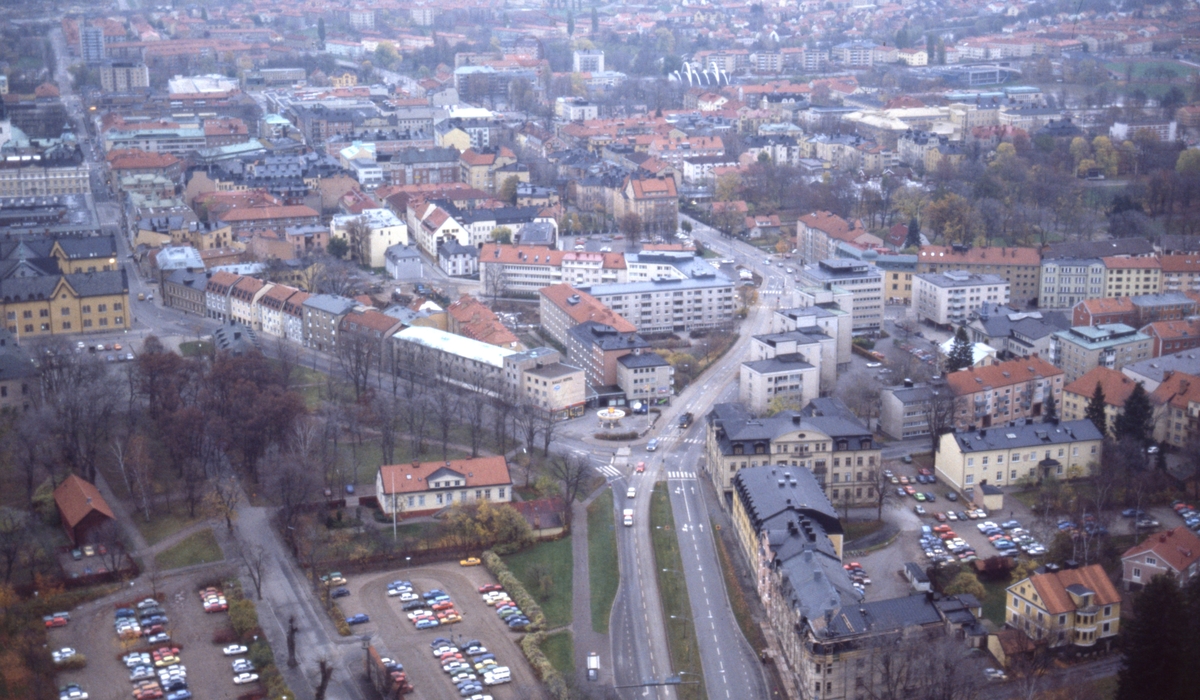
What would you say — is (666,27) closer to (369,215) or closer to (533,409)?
(369,215)

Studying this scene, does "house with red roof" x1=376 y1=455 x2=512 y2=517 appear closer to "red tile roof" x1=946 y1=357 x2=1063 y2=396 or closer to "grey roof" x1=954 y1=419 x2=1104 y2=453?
"grey roof" x1=954 y1=419 x2=1104 y2=453

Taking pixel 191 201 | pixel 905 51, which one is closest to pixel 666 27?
pixel 905 51

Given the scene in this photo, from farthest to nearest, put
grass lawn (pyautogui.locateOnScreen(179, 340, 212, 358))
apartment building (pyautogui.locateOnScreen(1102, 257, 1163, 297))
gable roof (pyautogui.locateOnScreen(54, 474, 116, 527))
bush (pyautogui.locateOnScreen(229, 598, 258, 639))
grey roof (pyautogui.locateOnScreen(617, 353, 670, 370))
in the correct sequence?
apartment building (pyautogui.locateOnScreen(1102, 257, 1163, 297))
grass lawn (pyautogui.locateOnScreen(179, 340, 212, 358))
grey roof (pyautogui.locateOnScreen(617, 353, 670, 370))
gable roof (pyautogui.locateOnScreen(54, 474, 116, 527))
bush (pyautogui.locateOnScreen(229, 598, 258, 639))

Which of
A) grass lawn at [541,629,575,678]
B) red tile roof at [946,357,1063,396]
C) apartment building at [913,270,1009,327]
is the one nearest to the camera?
grass lawn at [541,629,575,678]

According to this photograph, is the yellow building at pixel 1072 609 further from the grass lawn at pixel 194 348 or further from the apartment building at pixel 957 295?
the grass lawn at pixel 194 348

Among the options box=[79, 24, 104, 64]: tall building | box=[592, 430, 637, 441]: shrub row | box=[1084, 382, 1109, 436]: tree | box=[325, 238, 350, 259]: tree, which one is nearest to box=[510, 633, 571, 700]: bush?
box=[592, 430, 637, 441]: shrub row

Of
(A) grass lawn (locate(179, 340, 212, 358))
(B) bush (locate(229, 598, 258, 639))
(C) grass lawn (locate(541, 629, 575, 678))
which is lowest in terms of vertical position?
(C) grass lawn (locate(541, 629, 575, 678))

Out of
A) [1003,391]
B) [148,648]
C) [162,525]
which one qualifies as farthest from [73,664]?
[1003,391]

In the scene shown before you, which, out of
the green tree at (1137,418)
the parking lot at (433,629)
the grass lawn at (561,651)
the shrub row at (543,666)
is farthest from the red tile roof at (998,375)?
the shrub row at (543,666)

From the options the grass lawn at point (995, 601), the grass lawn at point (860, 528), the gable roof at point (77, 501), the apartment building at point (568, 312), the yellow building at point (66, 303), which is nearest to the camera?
the grass lawn at point (995, 601)
